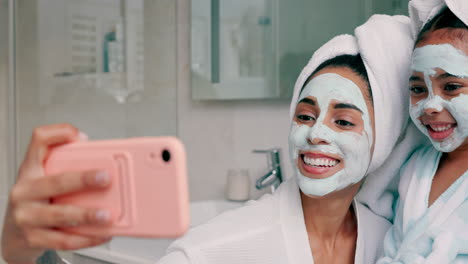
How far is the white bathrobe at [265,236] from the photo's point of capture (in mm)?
929

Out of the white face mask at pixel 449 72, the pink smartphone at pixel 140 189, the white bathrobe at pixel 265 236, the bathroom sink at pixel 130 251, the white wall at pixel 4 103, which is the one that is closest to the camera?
the pink smartphone at pixel 140 189

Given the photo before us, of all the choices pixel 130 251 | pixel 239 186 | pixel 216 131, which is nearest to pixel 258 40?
pixel 216 131

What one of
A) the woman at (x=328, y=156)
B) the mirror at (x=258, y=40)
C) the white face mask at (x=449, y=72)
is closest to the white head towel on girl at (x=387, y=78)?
the woman at (x=328, y=156)

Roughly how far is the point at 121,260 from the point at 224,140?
660 millimetres

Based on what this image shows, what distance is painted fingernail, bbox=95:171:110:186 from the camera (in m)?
0.52

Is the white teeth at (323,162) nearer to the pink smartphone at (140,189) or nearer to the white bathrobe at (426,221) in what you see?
the white bathrobe at (426,221)

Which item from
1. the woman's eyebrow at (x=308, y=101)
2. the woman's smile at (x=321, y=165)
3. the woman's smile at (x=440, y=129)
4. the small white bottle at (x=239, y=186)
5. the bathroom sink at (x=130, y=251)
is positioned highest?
the woman's eyebrow at (x=308, y=101)

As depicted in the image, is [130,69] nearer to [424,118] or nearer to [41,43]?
[41,43]

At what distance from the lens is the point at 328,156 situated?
0.96 m

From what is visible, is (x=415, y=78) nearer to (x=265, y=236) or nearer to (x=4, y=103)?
(x=265, y=236)

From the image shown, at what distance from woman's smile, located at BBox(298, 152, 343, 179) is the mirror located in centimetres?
85

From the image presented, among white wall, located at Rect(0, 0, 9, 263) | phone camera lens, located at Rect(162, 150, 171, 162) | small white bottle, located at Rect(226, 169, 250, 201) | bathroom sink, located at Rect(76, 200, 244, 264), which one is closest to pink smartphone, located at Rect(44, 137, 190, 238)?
phone camera lens, located at Rect(162, 150, 171, 162)

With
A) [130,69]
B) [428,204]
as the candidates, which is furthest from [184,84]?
[428,204]

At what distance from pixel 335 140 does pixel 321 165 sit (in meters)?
0.05
